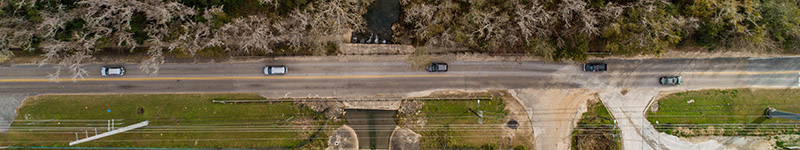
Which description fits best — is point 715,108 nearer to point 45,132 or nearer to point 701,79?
point 701,79

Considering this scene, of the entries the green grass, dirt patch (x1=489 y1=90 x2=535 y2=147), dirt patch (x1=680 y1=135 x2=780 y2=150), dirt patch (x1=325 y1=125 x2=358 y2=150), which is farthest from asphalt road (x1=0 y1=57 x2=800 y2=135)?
dirt patch (x1=680 y1=135 x2=780 y2=150)

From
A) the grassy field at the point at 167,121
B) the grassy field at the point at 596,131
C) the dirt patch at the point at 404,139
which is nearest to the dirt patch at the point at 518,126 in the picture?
the grassy field at the point at 596,131

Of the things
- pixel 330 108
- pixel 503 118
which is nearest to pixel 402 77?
pixel 330 108

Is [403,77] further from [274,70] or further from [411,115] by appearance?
[274,70]

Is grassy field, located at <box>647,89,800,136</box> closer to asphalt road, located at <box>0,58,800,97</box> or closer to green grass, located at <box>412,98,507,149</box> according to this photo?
asphalt road, located at <box>0,58,800,97</box>

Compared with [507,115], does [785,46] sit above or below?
above

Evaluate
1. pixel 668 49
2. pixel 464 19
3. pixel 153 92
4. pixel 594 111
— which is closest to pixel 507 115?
pixel 594 111

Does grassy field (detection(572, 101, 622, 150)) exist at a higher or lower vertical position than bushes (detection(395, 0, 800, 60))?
lower
